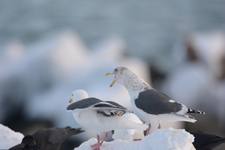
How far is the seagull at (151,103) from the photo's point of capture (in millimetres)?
3975

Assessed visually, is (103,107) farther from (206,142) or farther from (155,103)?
(206,142)

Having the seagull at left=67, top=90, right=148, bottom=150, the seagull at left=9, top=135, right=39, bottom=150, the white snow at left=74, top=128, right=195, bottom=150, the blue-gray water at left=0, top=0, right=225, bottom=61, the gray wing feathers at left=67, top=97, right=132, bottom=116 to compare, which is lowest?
the seagull at left=9, top=135, right=39, bottom=150

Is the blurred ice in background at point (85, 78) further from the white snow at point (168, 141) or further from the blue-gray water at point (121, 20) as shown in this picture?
the white snow at point (168, 141)

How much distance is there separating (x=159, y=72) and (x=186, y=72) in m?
1.34

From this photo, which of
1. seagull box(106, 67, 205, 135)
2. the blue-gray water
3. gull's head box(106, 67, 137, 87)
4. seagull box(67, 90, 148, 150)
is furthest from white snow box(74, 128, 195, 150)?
the blue-gray water

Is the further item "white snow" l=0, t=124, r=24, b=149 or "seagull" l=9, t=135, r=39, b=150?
"white snow" l=0, t=124, r=24, b=149

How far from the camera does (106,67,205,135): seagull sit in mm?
3975

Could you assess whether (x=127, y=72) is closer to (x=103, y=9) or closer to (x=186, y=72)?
(x=186, y=72)

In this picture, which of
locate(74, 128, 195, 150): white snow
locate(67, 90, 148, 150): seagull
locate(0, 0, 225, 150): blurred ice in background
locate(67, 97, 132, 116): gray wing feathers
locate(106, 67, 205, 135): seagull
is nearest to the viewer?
locate(74, 128, 195, 150): white snow

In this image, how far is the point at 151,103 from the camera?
4051 mm

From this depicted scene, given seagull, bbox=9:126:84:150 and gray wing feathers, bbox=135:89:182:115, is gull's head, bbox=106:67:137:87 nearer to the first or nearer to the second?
gray wing feathers, bbox=135:89:182:115

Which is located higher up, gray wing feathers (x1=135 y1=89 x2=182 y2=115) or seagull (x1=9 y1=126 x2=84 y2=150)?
gray wing feathers (x1=135 y1=89 x2=182 y2=115)

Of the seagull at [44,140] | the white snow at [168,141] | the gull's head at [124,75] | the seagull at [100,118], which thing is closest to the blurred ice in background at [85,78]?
the seagull at [44,140]

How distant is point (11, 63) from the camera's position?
38.1ft
